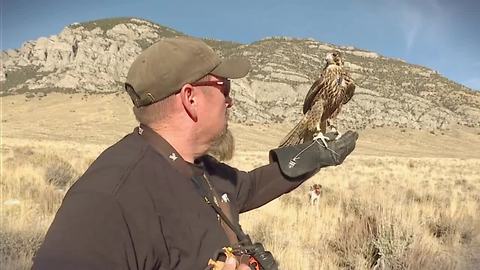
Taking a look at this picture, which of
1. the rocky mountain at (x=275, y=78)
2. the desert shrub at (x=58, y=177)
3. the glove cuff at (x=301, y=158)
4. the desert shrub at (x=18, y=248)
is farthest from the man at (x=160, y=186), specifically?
the rocky mountain at (x=275, y=78)

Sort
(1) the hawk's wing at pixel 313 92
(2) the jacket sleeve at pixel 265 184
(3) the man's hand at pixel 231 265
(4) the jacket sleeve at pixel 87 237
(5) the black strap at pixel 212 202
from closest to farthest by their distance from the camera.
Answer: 1. (4) the jacket sleeve at pixel 87 237
2. (3) the man's hand at pixel 231 265
3. (5) the black strap at pixel 212 202
4. (2) the jacket sleeve at pixel 265 184
5. (1) the hawk's wing at pixel 313 92

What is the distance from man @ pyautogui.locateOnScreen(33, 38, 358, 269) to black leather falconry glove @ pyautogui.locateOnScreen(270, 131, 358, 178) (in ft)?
1.80

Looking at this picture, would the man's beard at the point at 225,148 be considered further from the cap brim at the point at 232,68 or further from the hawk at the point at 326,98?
the hawk at the point at 326,98

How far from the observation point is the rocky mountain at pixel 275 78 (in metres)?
71.1

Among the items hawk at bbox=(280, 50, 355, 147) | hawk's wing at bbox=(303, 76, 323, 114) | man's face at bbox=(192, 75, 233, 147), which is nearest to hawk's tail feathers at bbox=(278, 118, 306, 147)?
hawk at bbox=(280, 50, 355, 147)

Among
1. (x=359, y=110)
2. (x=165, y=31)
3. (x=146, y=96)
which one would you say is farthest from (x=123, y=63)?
(x=146, y=96)

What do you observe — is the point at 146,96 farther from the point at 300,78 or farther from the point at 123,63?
the point at 123,63

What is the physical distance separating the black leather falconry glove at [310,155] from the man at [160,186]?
549 millimetres

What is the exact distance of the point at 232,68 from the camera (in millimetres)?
2271

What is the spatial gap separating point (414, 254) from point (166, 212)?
12.2 ft

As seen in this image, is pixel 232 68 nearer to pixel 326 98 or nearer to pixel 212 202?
pixel 212 202

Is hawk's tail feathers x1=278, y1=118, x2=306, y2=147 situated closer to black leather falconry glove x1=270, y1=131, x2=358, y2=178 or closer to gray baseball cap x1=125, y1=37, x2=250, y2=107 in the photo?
black leather falconry glove x1=270, y1=131, x2=358, y2=178

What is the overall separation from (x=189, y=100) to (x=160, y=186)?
434 millimetres

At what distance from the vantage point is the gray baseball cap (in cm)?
201
